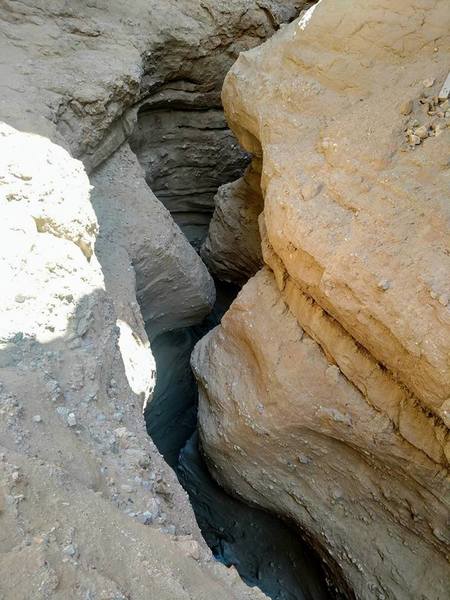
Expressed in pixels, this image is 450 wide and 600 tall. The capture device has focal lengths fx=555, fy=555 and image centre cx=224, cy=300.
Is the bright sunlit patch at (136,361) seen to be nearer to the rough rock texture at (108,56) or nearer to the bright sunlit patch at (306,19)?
the rough rock texture at (108,56)

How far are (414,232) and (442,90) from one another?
762 millimetres

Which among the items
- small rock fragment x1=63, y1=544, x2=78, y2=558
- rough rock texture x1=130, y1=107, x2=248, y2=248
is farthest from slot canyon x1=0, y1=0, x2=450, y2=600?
rough rock texture x1=130, y1=107, x2=248, y2=248

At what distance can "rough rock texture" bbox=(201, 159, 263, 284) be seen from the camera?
14.7 feet

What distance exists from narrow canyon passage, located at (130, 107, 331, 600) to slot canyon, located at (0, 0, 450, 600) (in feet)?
0.08

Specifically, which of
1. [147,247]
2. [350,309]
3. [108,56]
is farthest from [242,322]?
[108,56]

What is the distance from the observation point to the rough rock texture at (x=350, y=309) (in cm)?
244

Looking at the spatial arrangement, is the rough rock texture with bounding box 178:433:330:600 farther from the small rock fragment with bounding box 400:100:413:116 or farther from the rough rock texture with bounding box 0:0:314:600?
the small rock fragment with bounding box 400:100:413:116

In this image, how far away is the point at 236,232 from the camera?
4715mm

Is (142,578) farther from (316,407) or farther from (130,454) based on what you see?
(316,407)

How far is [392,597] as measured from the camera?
2920 mm

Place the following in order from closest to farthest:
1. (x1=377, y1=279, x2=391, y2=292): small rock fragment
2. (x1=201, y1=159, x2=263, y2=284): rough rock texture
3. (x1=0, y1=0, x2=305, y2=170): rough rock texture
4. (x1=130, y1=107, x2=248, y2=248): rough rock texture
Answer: (x1=377, y1=279, x2=391, y2=292): small rock fragment, (x1=0, y1=0, x2=305, y2=170): rough rock texture, (x1=201, y1=159, x2=263, y2=284): rough rock texture, (x1=130, y1=107, x2=248, y2=248): rough rock texture

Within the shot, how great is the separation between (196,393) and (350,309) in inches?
108

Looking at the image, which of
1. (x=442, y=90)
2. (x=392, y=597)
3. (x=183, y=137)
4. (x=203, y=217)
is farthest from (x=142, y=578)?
(x=203, y=217)

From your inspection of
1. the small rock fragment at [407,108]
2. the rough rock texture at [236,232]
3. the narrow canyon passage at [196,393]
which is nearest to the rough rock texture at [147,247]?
the narrow canyon passage at [196,393]
